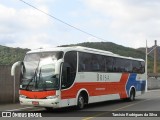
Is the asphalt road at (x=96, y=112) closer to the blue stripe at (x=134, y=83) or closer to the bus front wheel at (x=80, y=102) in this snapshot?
the bus front wheel at (x=80, y=102)

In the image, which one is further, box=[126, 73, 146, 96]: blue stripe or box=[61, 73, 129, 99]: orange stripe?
box=[126, 73, 146, 96]: blue stripe

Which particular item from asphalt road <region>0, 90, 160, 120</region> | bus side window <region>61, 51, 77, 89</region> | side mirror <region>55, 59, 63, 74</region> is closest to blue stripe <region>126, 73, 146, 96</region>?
asphalt road <region>0, 90, 160, 120</region>

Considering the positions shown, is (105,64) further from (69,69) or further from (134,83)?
(134,83)

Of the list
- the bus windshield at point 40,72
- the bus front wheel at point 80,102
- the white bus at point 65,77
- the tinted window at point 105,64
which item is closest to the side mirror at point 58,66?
the white bus at point 65,77

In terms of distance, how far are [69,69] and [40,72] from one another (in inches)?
56.5

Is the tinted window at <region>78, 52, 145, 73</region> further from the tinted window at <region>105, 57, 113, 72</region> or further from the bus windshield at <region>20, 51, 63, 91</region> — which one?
the bus windshield at <region>20, 51, 63, 91</region>

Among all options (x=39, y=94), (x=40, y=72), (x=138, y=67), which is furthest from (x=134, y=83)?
(x=39, y=94)

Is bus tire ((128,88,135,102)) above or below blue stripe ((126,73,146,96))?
below

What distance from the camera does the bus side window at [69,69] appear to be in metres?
17.8

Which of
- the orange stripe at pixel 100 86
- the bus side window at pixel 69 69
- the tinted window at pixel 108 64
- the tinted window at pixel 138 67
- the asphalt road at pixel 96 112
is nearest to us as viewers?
the asphalt road at pixel 96 112

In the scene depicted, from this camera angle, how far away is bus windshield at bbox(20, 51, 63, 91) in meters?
17.4

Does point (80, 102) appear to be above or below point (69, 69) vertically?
below

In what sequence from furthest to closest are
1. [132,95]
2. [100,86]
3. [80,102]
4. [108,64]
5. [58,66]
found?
[132,95], [108,64], [100,86], [80,102], [58,66]

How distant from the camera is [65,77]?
1789 centimetres
